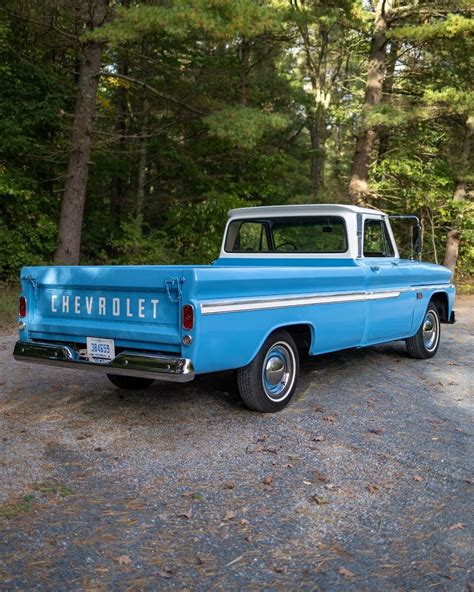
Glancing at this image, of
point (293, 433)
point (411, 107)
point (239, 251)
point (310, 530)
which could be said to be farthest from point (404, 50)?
point (310, 530)

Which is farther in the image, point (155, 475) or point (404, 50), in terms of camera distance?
point (404, 50)

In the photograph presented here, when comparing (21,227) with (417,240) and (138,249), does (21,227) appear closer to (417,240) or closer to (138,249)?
(138,249)

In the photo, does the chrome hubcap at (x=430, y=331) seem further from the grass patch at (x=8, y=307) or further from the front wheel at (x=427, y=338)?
the grass patch at (x=8, y=307)

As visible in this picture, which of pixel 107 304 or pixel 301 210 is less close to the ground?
pixel 301 210

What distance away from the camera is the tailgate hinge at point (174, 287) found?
178 inches

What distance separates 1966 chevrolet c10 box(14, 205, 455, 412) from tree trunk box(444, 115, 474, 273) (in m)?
13.1

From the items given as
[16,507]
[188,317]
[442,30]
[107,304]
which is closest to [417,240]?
[188,317]

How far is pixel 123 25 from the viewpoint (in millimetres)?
12016

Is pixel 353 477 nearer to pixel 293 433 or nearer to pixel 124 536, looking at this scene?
pixel 293 433

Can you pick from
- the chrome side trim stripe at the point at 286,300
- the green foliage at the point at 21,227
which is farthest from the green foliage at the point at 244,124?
the chrome side trim stripe at the point at 286,300

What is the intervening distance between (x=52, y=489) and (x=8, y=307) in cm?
873

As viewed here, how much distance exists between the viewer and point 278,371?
18.3 ft

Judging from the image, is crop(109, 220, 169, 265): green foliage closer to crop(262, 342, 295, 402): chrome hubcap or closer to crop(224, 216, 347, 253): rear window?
crop(224, 216, 347, 253): rear window

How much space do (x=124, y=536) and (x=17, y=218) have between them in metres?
14.2
